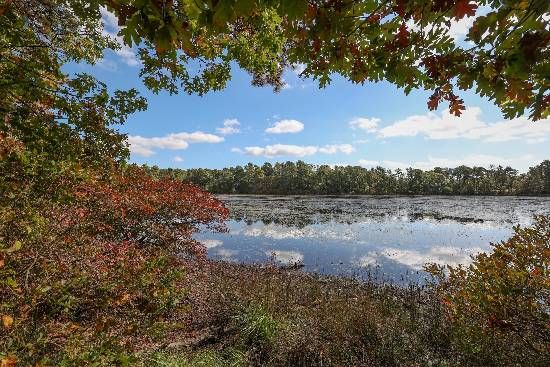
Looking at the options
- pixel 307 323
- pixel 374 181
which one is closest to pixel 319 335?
pixel 307 323

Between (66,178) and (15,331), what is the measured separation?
2.02 meters

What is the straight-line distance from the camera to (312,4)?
70.9 inches

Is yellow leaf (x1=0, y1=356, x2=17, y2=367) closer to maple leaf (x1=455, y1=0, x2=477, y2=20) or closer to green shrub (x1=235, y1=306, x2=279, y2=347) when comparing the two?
maple leaf (x1=455, y1=0, x2=477, y2=20)

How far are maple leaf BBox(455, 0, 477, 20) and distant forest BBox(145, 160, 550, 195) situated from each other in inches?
2705

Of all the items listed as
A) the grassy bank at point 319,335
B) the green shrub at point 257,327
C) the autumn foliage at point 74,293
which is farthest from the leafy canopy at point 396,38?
the green shrub at point 257,327

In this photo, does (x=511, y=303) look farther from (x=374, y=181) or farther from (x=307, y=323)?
(x=374, y=181)

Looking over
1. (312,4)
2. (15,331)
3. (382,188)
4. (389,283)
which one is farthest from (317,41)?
(382,188)

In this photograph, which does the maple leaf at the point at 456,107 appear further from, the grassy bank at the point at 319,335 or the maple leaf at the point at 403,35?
the grassy bank at the point at 319,335

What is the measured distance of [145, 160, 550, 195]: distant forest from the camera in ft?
250

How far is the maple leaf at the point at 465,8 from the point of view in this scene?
1.61m

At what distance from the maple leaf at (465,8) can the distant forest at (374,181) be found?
68704mm

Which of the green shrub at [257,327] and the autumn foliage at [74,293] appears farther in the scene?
the green shrub at [257,327]

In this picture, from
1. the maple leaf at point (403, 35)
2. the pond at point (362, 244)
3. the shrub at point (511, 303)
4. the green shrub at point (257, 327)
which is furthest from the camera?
the pond at point (362, 244)

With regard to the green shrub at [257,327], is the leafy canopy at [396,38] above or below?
above
